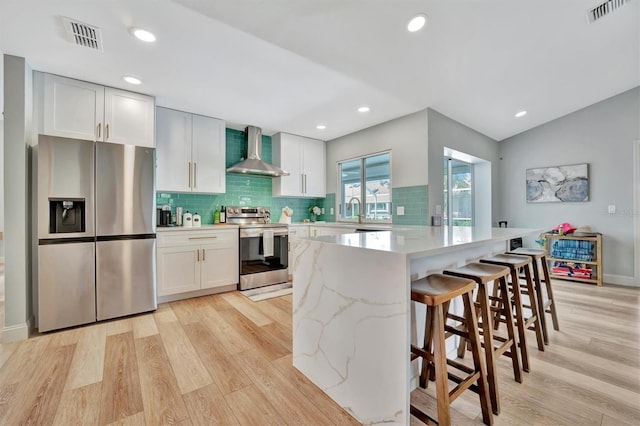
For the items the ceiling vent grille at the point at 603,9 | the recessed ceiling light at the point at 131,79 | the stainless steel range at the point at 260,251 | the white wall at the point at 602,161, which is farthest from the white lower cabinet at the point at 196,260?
the white wall at the point at 602,161

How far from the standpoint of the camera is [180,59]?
2.30 meters

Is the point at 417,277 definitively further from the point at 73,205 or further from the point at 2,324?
the point at 2,324

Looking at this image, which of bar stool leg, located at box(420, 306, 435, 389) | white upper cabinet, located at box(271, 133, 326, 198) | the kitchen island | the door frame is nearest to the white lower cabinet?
white upper cabinet, located at box(271, 133, 326, 198)

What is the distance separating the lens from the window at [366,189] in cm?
407

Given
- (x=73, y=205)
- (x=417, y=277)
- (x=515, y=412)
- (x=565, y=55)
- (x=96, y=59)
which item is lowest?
(x=515, y=412)

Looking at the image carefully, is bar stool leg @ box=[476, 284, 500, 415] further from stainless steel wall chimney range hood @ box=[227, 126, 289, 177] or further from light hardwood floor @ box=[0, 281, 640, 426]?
stainless steel wall chimney range hood @ box=[227, 126, 289, 177]

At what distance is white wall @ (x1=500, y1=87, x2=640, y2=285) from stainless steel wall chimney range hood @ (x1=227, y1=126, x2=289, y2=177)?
4.50 metres

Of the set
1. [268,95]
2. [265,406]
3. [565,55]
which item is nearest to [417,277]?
[265,406]

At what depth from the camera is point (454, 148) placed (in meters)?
3.92

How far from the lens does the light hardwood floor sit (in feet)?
4.62

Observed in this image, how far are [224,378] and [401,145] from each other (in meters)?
3.37

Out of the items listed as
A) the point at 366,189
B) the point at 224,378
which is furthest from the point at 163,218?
the point at 366,189

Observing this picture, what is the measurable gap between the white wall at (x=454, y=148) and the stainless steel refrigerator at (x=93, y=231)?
3346mm

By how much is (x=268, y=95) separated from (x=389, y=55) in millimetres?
1390
